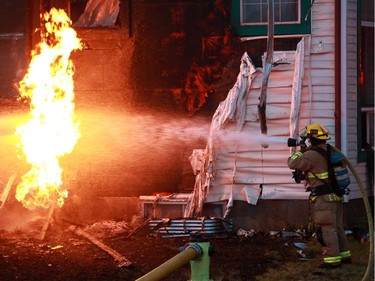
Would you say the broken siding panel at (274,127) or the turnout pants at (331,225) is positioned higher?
the broken siding panel at (274,127)

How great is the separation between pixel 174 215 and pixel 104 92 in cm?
249

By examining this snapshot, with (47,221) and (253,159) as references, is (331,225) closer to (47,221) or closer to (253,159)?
(253,159)

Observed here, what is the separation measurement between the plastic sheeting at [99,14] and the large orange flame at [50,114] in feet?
0.90

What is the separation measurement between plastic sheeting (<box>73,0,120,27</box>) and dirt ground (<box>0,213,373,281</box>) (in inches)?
136

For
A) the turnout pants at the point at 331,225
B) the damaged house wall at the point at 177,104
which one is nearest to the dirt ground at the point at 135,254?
the turnout pants at the point at 331,225

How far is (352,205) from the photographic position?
11055 mm

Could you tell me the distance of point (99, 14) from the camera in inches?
444

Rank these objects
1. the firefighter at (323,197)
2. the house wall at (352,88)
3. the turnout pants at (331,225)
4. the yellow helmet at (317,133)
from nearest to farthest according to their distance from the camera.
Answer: the turnout pants at (331,225), the firefighter at (323,197), the yellow helmet at (317,133), the house wall at (352,88)

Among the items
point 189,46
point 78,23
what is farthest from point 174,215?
point 78,23

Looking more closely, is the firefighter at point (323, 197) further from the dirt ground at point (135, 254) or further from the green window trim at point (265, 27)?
the green window trim at point (265, 27)

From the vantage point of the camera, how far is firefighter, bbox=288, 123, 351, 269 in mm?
8844

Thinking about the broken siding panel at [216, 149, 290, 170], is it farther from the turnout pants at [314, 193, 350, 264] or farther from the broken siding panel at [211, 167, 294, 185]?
the turnout pants at [314, 193, 350, 264]

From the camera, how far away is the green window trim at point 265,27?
1073cm

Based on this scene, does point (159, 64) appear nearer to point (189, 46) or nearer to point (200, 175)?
point (189, 46)
